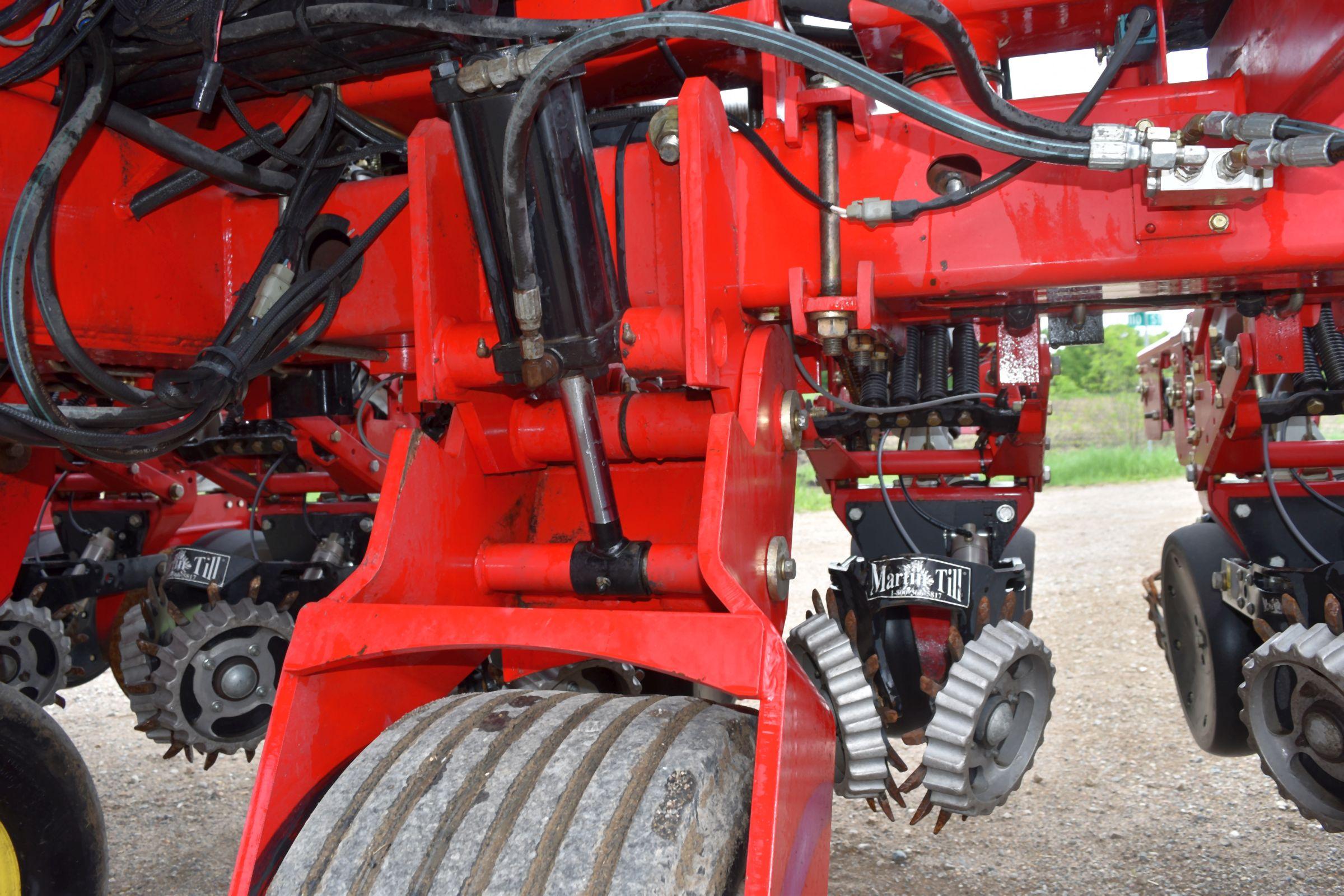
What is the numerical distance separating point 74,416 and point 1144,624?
6.95 meters

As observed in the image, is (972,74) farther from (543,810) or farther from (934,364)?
(934,364)

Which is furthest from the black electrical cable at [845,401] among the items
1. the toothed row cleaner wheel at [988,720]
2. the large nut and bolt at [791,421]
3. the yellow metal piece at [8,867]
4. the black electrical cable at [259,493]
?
A: the black electrical cable at [259,493]

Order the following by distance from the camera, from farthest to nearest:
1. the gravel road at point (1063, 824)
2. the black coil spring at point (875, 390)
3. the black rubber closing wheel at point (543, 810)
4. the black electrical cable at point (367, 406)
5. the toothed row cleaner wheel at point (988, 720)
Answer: the gravel road at point (1063, 824) → the black electrical cable at point (367, 406) → the black coil spring at point (875, 390) → the toothed row cleaner wheel at point (988, 720) → the black rubber closing wheel at point (543, 810)

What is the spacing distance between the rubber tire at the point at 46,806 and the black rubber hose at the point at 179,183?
100cm

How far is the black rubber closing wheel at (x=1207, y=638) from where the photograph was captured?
2770 millimetres

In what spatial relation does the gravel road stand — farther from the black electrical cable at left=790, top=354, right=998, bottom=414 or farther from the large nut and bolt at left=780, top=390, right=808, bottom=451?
the large nut and bolt at left=780, top=390, right=808, bottom=451

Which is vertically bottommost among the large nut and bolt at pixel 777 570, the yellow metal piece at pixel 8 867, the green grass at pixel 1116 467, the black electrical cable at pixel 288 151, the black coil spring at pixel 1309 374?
the yellow metal piece at pixel 8 867

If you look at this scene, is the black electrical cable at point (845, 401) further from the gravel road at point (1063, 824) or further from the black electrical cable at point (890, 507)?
the gravel road at point (1063, 824)

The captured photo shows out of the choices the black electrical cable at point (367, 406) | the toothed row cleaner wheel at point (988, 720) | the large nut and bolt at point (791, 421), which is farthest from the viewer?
the black electrical cable at point (367, 406)

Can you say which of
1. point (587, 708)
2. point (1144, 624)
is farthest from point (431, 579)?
point (1144, 624)

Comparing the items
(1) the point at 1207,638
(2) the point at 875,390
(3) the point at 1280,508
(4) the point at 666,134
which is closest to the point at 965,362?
(2) the point at 875,390

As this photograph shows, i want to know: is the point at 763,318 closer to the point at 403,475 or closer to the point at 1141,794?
the point at 403,475

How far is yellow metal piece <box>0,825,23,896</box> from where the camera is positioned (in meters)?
1.93

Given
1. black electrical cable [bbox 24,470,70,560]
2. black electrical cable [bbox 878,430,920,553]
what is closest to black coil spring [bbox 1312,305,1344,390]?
black electrical cable [bbox 878,430,920,553]
